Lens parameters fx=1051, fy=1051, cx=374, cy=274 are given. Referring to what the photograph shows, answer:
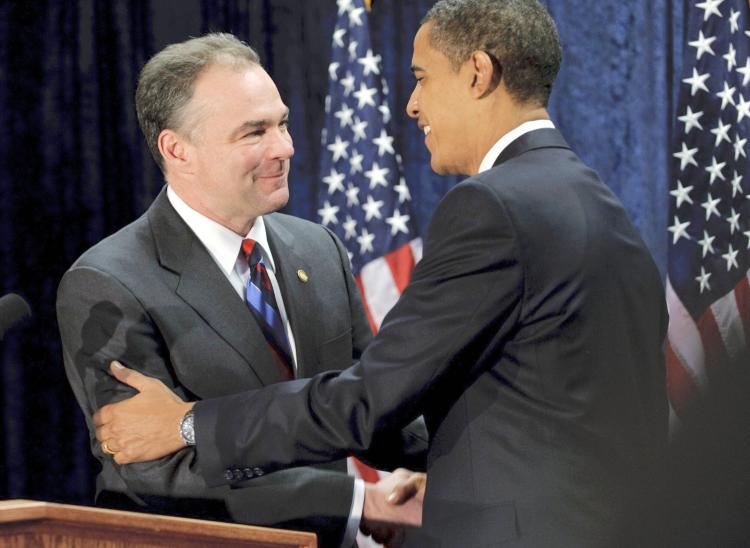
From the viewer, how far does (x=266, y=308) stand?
2.44m

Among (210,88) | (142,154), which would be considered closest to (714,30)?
(142,154)

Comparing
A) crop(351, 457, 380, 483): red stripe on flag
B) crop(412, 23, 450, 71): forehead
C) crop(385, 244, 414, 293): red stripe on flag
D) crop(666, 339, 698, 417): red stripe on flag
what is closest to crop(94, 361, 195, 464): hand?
crop(412, 23, 450, 71): forehead

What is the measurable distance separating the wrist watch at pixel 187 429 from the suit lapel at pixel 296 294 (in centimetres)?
37

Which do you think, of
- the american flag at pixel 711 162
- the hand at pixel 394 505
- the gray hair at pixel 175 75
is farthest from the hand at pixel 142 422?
the american flag at pixel 711 162

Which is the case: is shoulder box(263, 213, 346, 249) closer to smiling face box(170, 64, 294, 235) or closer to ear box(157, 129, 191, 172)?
smiling face box(170, 64, 294, 235)

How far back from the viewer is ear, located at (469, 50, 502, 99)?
2137 millimetres

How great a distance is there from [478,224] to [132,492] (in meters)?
0.94

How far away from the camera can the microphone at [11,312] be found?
69.6 inches

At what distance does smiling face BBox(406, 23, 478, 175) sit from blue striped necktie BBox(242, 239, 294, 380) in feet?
1.69

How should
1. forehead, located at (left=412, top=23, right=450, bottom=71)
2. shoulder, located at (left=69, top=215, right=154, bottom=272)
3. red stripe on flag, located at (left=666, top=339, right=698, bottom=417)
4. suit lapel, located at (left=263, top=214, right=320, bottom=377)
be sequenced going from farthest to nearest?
red stripe on flag, located at (left=666, top=339, right=698, bottom=417) → suit lapel, located at (left=263, top=214, right=320, bottom=377) → shoulder, located at (left=69, top=215, right=154, bottom=272) → forehead, located at (left=412, top=23, right=450, bottom=71)

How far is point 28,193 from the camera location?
178 inches

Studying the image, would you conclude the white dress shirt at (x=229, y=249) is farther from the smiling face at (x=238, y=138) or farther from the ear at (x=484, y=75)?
the ear at (x=484, y=75)

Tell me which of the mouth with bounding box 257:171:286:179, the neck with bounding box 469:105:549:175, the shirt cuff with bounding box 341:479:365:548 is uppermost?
the neck with bounding box 469:105:549:175

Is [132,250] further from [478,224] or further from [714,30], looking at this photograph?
[714,30]
